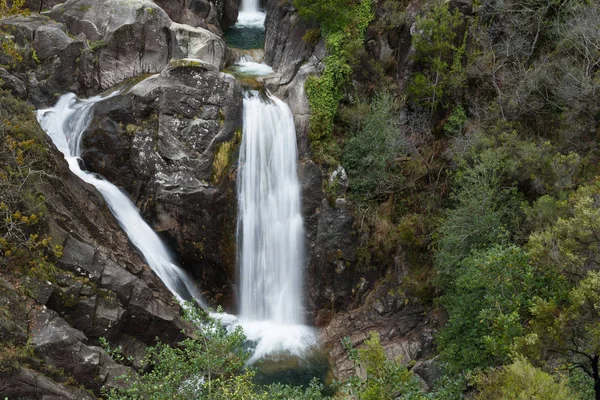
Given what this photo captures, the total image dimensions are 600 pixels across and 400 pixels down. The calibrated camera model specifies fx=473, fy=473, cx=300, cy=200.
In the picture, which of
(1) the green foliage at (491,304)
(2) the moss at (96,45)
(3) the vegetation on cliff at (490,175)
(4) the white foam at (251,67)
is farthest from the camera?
(4) the white foam at (251,67)

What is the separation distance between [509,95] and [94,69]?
52.0 feet

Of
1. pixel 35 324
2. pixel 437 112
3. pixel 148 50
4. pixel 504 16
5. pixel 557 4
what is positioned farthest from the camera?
pixel 148 50

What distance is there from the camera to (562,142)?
14477 millimetres

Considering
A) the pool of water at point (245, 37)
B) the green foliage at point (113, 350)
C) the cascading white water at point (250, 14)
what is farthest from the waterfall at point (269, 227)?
the cascading white water at point (250, 14)

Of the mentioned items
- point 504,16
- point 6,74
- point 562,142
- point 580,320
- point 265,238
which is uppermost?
point 504,16

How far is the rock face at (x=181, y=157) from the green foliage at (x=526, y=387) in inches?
437

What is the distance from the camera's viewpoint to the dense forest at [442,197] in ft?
30.3

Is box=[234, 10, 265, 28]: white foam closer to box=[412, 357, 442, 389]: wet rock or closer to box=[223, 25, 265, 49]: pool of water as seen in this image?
box=[223, 25, 265, 49]: pool of water

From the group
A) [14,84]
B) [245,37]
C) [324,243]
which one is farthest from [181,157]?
[245,37]

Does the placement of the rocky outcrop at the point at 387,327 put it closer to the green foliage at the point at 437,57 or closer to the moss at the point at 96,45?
the green foliage at the point at 437,57

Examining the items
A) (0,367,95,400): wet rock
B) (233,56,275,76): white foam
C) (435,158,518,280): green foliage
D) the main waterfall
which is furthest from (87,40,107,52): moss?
(435,158,518,280): green foliage

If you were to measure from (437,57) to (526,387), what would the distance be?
1316 centimetres

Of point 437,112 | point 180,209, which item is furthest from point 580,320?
point 180,209

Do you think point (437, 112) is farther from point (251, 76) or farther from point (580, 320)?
point (580, 320)
